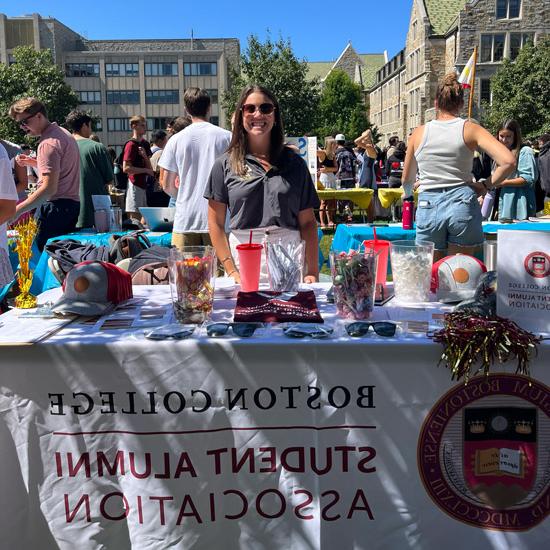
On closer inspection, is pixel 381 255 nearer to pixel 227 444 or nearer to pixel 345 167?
pixel 227 444

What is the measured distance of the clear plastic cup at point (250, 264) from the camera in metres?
2.18

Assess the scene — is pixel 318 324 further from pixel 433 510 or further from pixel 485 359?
pixel 433 510

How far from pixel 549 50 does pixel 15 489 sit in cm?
3463

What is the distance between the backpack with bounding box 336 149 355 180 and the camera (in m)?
12.0

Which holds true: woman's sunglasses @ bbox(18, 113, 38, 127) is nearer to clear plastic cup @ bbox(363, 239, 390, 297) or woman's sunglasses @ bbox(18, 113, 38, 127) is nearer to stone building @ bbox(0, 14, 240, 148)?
clear plastic cup @ bbox(363, 239, 390, 297)

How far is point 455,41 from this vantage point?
40.7m

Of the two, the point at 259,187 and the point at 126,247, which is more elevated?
the point at 259,187

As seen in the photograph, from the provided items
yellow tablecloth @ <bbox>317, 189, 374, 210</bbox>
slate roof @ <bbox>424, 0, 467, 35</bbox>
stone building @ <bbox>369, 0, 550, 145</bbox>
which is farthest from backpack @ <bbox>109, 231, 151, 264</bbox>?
slate roof @ <bbox>424, 0, 467, 35</bbox>

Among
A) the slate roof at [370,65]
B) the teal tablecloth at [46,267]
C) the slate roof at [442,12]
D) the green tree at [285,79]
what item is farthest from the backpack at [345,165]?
the slate roof at [370,65]

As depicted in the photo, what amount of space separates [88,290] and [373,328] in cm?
103

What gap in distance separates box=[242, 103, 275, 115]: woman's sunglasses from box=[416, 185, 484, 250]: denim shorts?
1535 millimetres

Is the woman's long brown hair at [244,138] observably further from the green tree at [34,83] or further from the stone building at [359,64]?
the stone building at [359,64]

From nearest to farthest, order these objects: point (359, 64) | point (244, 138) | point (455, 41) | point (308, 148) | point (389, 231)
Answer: point (244, 138)
point (389, 231)
point (308, 148)
point (455, 41)
point (359, 64)

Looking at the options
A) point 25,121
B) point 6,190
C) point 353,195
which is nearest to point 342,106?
point 353,195
